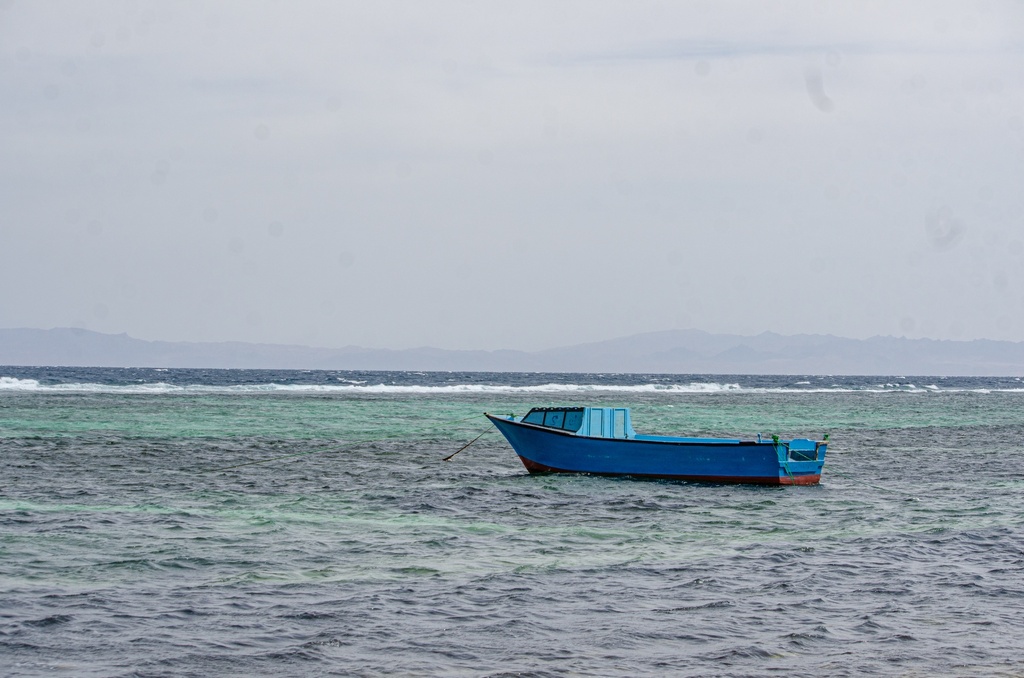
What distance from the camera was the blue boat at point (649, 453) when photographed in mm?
28641

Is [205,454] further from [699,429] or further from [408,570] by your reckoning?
[699,429]

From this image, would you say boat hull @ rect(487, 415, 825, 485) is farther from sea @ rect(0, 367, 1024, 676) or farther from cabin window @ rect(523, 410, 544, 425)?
cabin window @ rect(523, 410, 544, 425)

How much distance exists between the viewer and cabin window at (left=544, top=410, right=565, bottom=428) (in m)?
30.9

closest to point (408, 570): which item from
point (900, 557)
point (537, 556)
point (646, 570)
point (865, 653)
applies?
point (537, 556)

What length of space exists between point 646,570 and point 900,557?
446 centimetres

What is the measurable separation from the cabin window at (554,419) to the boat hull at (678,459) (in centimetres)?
73

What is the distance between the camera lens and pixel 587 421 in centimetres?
3033

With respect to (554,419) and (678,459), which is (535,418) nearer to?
(554,419)

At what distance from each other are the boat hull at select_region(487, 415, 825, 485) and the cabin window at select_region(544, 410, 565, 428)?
2.40 feet

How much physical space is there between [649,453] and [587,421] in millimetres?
2078

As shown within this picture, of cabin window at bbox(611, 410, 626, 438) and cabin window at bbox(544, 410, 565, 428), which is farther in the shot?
cabin window at bbox(611, 410, 626, 438)

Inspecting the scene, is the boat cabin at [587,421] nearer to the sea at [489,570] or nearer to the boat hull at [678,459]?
the boat hull at [678,459]

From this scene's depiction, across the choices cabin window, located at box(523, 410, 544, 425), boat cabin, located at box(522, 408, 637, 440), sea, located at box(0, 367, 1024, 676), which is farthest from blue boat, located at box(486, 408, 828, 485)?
sea, located at box(0, 367, 1024, 676)

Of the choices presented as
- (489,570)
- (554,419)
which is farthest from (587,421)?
(489,570)
